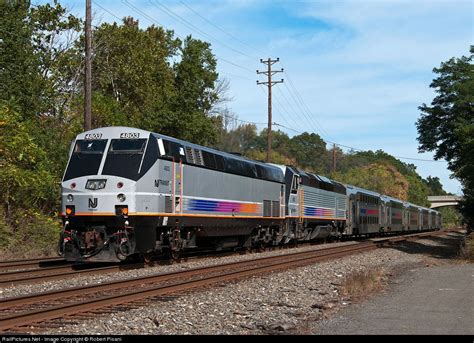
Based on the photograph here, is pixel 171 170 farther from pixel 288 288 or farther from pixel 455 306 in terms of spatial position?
pixel 455 306

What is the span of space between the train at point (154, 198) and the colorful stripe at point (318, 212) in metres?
4.68

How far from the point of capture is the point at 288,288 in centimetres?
1369

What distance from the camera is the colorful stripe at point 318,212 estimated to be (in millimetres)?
30903

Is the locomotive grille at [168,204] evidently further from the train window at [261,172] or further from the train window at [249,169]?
the train window at [261,172]

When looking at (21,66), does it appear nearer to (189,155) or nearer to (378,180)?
(189,155)

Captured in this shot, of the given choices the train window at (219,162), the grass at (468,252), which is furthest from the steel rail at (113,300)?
the grass at (468,252)

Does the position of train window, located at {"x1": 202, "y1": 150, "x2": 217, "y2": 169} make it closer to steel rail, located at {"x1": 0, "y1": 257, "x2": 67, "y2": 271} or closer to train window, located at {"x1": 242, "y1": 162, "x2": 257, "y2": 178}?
train window, located at {"x1": 242, "y1": 162, "x2": 257, "y2": 178}

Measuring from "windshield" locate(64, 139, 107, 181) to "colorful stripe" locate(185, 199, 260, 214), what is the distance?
3.21m

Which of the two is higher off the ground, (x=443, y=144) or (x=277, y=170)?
(x=443, y=144)

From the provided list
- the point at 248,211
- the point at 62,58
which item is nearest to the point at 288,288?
the point at 248,211

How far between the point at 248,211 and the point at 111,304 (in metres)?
13.6

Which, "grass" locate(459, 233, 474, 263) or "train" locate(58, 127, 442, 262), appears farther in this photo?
"grass" locate(459, 233, 474, 263)

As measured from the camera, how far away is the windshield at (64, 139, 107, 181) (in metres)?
16.7

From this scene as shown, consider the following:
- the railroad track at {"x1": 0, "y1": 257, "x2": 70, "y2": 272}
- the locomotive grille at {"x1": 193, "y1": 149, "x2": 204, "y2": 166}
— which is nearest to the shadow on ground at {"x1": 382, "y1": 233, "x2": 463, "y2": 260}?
the locomotive grille at {"x1": 193, "y1": 149, "x2": 204, "y2": 166}
